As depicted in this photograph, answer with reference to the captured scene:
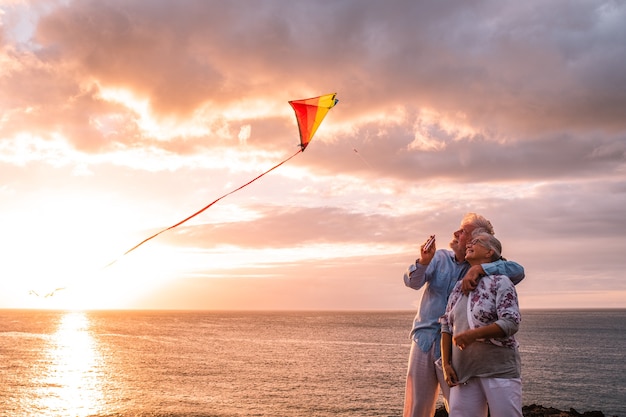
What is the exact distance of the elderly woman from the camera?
457 centimetres

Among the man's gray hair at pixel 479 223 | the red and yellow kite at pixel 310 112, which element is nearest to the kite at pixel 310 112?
the red and yellow kite at pixel 310 112

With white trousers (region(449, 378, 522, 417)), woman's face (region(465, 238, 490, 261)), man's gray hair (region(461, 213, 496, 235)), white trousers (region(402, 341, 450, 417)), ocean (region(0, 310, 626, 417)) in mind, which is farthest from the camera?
ocean (region(0, 310, 626, 417))

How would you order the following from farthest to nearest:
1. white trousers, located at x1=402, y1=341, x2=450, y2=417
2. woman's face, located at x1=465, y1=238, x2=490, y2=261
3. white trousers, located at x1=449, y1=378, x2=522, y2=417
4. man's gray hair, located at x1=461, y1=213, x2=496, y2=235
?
white trousers, located at x1=402, y1=341, x2=450, y2=417 < man's gray hair, located at x1=461, y1=213, x2=496, y2=235 < woman's face, located at x1=465, y1=238, x2=490, y2=261 < white trousers, located at x1=449, y1=378, x2=522, y2=417

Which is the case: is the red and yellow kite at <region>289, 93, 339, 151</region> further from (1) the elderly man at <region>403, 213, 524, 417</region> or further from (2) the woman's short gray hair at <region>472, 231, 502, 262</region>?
(2) the woman's short gray hair at <region>472, 231, 502, 262</region>

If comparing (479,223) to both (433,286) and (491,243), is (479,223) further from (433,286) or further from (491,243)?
(433,286)

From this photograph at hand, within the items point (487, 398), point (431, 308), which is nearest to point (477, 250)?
point (431, 308)

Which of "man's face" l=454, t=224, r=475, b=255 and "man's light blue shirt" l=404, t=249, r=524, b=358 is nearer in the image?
"man's face" l=454, t=224, r=475, b=255

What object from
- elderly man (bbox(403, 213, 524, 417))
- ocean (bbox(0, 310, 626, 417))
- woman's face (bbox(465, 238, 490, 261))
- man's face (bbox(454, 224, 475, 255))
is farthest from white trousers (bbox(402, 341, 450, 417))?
ocean (bbox(0, 310, 626, 417))

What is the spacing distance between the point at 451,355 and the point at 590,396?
48560mm

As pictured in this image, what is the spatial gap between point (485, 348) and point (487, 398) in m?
0.41

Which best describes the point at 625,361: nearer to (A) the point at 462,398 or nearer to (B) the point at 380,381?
(B) the point at 380,381

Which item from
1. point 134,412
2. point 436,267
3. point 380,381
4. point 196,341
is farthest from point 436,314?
point 196,341

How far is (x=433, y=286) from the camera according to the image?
579 cm

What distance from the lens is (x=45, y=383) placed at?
5319 cm
